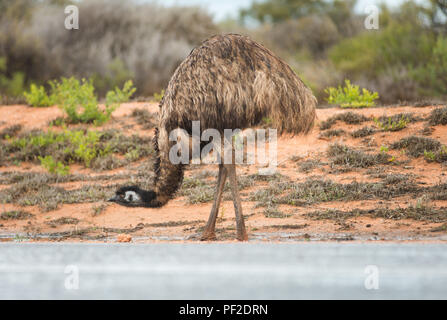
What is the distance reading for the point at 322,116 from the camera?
1171 cm

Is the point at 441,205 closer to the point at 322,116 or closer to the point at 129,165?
the point at 322,116

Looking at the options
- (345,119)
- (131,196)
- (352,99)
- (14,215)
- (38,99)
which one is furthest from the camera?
(38,99)

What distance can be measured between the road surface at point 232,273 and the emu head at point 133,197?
3.97 feet

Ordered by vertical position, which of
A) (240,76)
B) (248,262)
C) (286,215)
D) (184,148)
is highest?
(240,76)

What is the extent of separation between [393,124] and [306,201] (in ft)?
9.33

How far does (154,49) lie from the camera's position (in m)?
20.3

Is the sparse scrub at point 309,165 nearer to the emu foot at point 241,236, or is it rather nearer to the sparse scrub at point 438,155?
the sparse scrub at point 438,155

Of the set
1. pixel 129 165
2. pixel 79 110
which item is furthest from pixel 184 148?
pixel 79 110

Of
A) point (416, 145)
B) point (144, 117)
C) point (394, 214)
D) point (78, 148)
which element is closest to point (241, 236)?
point (394, 214)

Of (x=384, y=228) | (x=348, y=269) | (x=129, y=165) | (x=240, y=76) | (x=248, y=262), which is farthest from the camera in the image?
(x=129, y=165)

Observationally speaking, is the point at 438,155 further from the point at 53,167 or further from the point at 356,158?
the point at 53,167

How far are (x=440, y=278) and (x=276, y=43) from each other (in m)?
24.9

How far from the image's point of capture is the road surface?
3.13m

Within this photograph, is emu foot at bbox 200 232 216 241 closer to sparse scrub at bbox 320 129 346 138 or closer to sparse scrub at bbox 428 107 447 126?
sparse scrub at bbox 320 129 346 138
